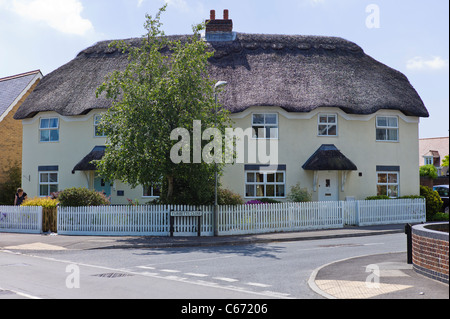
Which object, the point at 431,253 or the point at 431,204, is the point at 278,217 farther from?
the point at 431,204

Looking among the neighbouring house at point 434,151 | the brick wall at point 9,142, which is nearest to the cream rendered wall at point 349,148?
the brick wall at point 9,142

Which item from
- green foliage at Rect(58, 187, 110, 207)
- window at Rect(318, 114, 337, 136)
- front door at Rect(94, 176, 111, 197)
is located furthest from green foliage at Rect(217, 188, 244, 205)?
front door at Rect(94, 176, 111, 197)

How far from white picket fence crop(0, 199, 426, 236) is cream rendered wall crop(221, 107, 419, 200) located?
15.8 feet

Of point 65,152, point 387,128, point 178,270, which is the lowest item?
point 178,270

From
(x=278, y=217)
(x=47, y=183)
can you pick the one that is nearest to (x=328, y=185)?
(x=278, y=217)

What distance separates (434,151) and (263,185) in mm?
53775

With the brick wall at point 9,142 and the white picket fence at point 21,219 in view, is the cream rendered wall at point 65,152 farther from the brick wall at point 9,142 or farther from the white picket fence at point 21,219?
the white picket fence at point 21,219

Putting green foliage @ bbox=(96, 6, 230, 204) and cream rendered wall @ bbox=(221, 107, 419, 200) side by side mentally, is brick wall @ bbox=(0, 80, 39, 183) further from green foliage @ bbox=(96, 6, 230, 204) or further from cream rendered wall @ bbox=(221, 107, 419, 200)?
green foliage @ bbox=(96, 6, 230, 204)

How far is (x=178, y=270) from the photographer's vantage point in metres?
11.8

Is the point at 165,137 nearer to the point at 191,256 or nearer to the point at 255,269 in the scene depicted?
the point at 191,256

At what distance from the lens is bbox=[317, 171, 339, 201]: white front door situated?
27078 mm

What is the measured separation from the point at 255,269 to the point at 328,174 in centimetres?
1626
